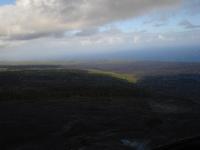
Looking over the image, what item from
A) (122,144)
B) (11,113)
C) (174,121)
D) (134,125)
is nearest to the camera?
(122,144)

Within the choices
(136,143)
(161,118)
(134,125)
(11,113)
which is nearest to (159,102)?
(161,118)

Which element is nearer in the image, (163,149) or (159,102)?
(163,149)

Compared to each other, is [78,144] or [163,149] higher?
[163,149]

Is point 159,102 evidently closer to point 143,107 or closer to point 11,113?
point 143,107

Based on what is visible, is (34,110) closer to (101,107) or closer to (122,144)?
(101,107)

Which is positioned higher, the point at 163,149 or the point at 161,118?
the point at 163,149

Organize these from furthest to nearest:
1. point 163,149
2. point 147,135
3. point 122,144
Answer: point 147,135, point 122,144, point 163,149

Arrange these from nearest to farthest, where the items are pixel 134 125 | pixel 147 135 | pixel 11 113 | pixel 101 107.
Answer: pixel 147 135
pixel 134 125
pixel 11 113
pixel 101 107

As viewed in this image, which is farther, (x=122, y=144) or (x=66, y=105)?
(x=66, y=105)

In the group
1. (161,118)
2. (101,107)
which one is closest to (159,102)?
(101,107)
